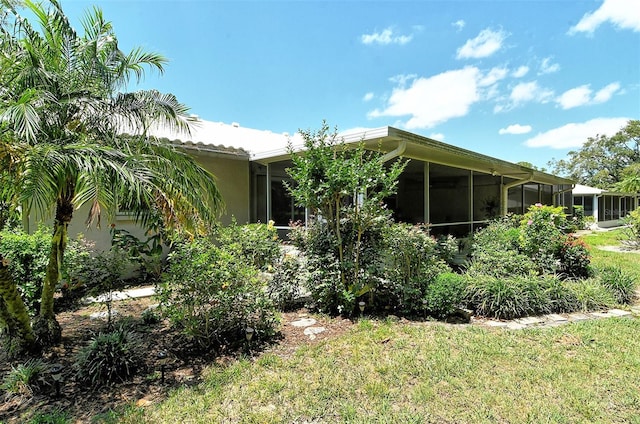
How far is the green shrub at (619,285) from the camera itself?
588 centimetres

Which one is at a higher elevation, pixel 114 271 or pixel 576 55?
pixel 576 55

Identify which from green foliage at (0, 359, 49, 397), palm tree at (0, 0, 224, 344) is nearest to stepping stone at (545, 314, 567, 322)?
palm tree at (0, 0, 224, 344)

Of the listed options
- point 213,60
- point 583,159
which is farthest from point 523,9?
point 583,159

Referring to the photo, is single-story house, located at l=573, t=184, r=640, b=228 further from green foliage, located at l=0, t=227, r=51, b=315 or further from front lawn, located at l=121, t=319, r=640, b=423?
green foliage, located at l=0, t=227, r=51, b=315

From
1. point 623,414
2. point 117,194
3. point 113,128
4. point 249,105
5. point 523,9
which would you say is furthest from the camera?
point 249,105

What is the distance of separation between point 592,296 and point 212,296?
6190 mm

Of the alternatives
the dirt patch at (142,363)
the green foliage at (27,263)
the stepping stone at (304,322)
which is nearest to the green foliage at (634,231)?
the stepping stone at (304,322)

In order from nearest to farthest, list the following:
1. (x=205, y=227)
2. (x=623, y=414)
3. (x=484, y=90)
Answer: (x=623, y=414) → (x=205, y=227) → (x=484, y=90)

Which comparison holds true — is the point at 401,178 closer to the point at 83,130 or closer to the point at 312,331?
the point at 312,331

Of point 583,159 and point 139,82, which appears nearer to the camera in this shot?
point 139,82

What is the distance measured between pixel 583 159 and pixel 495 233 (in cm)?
5087

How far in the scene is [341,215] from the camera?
17.5 ft

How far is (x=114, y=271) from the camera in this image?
4.36 metres

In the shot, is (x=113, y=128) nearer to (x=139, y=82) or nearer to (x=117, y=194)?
(x=139, y=82)
